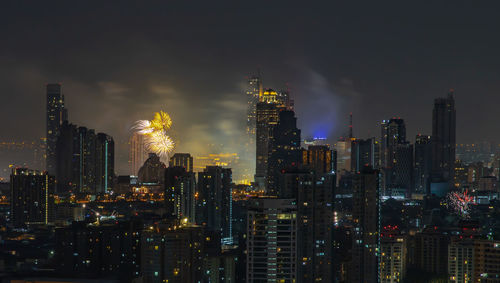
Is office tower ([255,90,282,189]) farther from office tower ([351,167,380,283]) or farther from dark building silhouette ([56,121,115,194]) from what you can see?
office tower ([351,167,380,283])

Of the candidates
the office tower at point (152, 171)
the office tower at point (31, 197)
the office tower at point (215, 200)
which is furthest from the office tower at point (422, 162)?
the office tower at point (31, 197)

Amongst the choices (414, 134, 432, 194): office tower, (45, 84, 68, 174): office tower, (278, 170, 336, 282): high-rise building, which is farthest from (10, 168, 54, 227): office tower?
(414, 134, 432, 194): office tower

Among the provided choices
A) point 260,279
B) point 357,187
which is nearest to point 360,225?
point 357,187

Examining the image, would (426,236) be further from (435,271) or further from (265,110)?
(265,110)

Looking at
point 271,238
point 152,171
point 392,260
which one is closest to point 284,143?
point 152,171

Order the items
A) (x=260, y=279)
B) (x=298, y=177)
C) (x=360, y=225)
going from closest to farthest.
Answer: (x=260, y=279)
(x=298, y=177)
(x=360, y=225)
